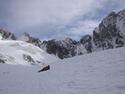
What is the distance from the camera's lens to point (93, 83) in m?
11.4

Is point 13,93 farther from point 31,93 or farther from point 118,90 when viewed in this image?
point 118,90

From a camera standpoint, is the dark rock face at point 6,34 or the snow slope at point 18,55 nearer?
the snow slope at point 18,55

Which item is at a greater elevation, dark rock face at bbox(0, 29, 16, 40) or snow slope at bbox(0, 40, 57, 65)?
dark rock face at bbox(0, 29, 16, 40)

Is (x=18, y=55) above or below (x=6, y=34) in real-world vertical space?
below

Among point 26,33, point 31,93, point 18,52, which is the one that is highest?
point 26,33

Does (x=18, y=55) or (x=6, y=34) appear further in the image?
(x=6, y=34)

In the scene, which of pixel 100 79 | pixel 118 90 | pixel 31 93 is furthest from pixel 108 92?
pixel 31 93

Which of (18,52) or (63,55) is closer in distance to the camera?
(18,52)

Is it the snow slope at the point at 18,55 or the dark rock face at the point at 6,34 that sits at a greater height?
the dark rock face at the point at 6,34

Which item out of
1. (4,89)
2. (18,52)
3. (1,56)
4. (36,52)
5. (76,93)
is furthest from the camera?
(36,52)

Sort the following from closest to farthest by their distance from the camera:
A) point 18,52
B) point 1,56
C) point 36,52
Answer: point 1,56 → point 18,52 → point 36,52

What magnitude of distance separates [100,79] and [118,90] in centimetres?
260

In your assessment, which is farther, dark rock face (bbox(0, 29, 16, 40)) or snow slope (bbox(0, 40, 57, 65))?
dark rock face (bbox(0, 29, 16, 40))

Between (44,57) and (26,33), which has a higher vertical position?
(26,33)
